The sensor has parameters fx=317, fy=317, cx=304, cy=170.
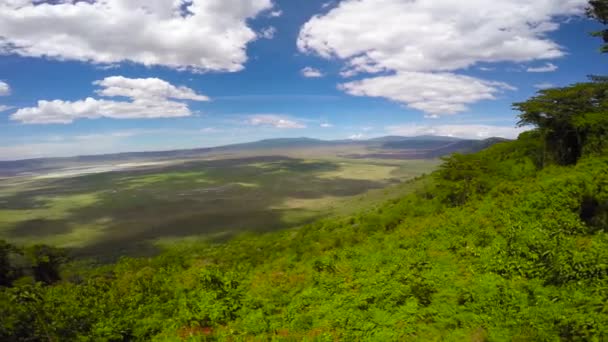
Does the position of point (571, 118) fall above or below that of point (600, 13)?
below

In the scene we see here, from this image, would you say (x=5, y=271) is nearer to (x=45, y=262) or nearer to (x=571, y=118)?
(x=45, y=262)

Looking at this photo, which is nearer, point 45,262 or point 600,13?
point 600,13

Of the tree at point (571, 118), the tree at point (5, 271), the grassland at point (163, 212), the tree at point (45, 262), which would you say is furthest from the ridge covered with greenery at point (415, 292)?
the grassland at point (163, 212)

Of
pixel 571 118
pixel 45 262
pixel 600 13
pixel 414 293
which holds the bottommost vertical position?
pixel 45 262

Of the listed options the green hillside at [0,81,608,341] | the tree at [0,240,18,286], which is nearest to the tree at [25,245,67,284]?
the tree at [0,240,18,286]

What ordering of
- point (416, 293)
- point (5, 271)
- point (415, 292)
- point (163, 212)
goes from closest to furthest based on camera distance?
point (416, 293)
point (415, 292)
point (5, 271)
point (163, 212)

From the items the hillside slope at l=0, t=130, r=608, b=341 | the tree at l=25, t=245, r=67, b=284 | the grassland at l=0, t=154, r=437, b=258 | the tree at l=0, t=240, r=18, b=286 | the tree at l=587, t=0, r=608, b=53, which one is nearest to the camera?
the hillside slope at l=0, t=130, r=608, b=341

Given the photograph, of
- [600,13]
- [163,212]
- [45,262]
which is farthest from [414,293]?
[163,212]

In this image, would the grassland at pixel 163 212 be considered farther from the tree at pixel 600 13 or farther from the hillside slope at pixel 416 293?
the tree at pixel 600 13

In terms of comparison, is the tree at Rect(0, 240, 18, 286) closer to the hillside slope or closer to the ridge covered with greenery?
the ridge covered with greenery
